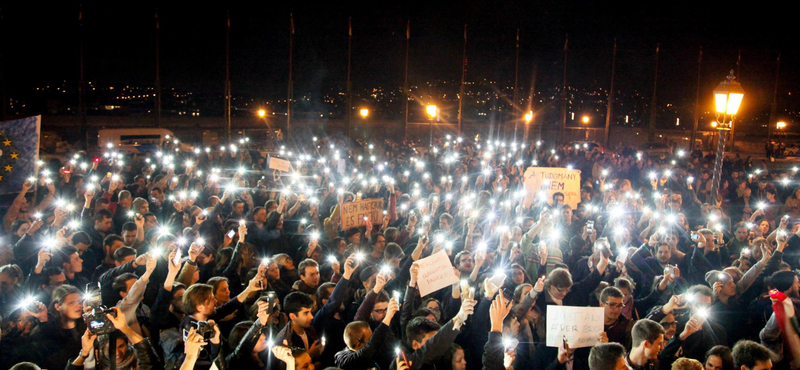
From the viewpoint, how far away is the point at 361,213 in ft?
31.3

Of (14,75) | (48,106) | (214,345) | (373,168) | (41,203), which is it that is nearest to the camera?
(214,345)

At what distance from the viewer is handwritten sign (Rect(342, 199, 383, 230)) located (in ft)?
30.6

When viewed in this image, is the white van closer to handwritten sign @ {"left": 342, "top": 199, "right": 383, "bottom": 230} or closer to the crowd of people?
the crowd of people

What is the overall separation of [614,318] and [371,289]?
2.46 meters

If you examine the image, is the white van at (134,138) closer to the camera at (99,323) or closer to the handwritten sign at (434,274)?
the handwritten sign at (434,274)

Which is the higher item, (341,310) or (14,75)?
(14,75)

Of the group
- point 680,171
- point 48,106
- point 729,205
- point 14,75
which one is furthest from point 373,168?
point 48,106

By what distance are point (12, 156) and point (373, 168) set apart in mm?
9430

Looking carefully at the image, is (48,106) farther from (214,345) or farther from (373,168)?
(214,345)

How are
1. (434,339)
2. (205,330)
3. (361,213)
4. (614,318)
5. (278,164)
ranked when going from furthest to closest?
(278,164), (361,213), (614,318), (434,339), (205,330)

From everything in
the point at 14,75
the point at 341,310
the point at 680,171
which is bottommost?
the point at 341,310

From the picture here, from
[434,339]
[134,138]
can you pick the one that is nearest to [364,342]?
[434,339]

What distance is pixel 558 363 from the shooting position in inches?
181

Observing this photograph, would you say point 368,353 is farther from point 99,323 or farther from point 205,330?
point 99,323
